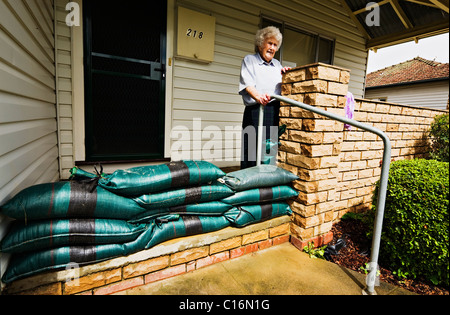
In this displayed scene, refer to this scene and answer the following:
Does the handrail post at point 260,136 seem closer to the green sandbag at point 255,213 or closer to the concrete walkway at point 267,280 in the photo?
the green sandbag at point 255,213

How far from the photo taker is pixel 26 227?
1159 mm

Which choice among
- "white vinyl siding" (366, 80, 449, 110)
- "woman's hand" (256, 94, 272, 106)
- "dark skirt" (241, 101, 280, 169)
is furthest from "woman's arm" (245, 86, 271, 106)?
"white vinyl siding" (366, 80, 449, 110)

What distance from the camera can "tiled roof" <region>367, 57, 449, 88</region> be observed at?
15.1 metres

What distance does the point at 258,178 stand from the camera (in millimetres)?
1840

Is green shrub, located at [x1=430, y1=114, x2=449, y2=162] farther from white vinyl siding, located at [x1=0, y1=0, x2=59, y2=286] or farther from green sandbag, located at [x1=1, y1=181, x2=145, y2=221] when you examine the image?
white vinyl siding, located at [x1=0, y1=0, x2=59, y2=286]

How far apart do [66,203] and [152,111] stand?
209 cm

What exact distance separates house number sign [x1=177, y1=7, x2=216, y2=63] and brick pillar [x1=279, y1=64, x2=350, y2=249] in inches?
65.7

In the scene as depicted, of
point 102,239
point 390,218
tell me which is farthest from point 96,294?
point 390,218

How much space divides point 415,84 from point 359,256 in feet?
60.6

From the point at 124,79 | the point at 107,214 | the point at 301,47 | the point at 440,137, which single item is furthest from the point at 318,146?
the point at 301,47

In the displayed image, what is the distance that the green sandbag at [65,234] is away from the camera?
113 cm

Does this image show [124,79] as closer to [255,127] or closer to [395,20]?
[255,127]

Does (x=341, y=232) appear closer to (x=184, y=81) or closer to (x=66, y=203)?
(x=66, y=203)

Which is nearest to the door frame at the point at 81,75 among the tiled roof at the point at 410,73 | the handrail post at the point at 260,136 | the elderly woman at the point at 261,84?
the elderly woman at the point at 261,84
